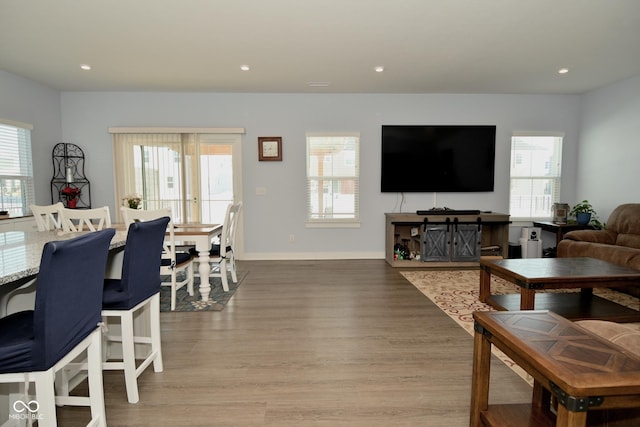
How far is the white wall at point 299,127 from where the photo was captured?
5176 mm

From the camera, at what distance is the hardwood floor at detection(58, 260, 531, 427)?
1737mm

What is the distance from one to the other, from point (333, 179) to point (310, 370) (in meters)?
3.59

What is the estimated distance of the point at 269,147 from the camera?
5258 mm

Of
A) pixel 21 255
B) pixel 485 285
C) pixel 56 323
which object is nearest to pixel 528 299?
pixel 485 285

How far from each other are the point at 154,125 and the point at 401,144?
393 centimetres

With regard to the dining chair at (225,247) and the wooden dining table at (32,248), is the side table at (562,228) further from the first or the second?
the wooden dining table at (32,248)

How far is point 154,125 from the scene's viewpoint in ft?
17.0

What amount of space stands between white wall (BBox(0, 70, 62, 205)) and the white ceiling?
9.3 inches

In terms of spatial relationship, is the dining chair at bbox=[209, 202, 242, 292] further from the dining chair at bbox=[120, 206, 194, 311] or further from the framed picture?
the framed picture

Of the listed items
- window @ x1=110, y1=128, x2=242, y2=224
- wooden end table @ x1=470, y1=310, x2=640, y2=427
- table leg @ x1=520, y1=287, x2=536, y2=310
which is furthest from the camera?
window @ x1=110, y1=128, x2=242, y2=224

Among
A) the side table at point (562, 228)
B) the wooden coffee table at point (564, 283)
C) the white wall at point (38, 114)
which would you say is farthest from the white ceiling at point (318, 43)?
the wooden coffee table at point (564, 283)

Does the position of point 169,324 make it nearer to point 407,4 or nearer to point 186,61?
point 186,61

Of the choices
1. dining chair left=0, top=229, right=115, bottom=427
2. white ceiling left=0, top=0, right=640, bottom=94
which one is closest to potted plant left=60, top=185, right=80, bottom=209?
white ceiling left=0, top=0, right=640, bottom=94

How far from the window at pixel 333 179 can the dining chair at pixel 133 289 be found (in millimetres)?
3457
